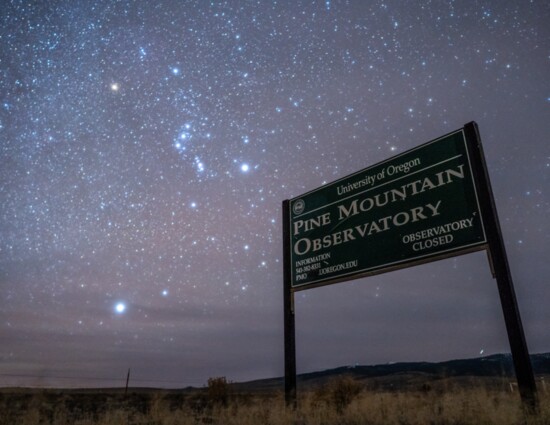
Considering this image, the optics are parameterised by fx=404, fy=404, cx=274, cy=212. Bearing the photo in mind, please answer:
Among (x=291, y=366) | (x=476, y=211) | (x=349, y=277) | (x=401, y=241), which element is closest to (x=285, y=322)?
(x=291, y=366)

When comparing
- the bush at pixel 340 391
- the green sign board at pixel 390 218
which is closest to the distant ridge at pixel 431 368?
the bush at pixel 340 391

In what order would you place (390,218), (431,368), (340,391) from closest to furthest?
1. (390,218)
2. (340,391)
3. (431,368)

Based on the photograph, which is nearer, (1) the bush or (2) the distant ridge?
(1) the bush

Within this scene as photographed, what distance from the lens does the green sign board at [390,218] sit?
7.69 metres

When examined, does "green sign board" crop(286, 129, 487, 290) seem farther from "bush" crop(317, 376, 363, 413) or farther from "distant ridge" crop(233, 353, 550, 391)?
"distant ridge" crop(233, 353, 550, 391)

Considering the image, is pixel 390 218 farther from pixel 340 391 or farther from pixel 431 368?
pixel 431 368

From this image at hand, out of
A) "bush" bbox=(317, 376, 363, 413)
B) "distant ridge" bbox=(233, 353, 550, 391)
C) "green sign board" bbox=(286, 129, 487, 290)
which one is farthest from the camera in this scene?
"distant ridge" bbox=(233, 353, 550, 391)

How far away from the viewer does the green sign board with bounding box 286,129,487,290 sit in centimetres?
769

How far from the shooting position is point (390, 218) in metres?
8.83

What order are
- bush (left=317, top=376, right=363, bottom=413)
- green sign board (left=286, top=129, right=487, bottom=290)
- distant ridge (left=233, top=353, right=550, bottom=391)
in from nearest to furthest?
green sign board (left=286, top=129, right=487, bottom=290) < bush (left=317, top=376, right=363, bottom=413) < distant ridge (left=233, top=353, right=550, bottom=391)

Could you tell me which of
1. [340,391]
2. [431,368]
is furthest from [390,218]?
[431,368]

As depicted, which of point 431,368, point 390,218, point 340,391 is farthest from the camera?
point 431,368

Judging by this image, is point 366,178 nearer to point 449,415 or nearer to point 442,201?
point 442,201

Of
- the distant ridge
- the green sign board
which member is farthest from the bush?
the distant ridge
